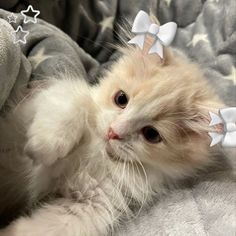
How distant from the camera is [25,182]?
3.59 feet

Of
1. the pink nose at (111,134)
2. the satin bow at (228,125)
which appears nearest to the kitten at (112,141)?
the pink nose at (111,134)

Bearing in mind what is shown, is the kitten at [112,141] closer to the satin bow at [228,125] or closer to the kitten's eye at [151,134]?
the kitten's eye at [151,134]

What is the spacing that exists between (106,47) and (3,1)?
433mm

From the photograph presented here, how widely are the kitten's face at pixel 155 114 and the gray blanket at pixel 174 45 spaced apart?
11 cm

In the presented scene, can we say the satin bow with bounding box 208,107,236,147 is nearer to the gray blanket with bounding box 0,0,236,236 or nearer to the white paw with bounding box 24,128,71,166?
the gray blanket with bounding box 0,0,236,236

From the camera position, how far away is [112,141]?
102cm

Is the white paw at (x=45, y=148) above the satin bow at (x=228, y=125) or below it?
above

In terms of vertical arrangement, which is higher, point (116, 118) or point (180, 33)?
point (116, 118)

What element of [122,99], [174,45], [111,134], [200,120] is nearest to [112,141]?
[111,134]

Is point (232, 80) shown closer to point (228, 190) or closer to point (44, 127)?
point (228, 190)

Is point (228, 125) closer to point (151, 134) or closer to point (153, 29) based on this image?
point (151, 134)

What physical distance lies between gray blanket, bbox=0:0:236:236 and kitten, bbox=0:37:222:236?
8 cm

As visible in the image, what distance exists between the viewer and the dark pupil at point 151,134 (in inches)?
41.4

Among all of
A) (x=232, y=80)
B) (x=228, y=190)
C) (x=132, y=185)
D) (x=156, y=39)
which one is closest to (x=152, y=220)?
(x=132, y=185)
